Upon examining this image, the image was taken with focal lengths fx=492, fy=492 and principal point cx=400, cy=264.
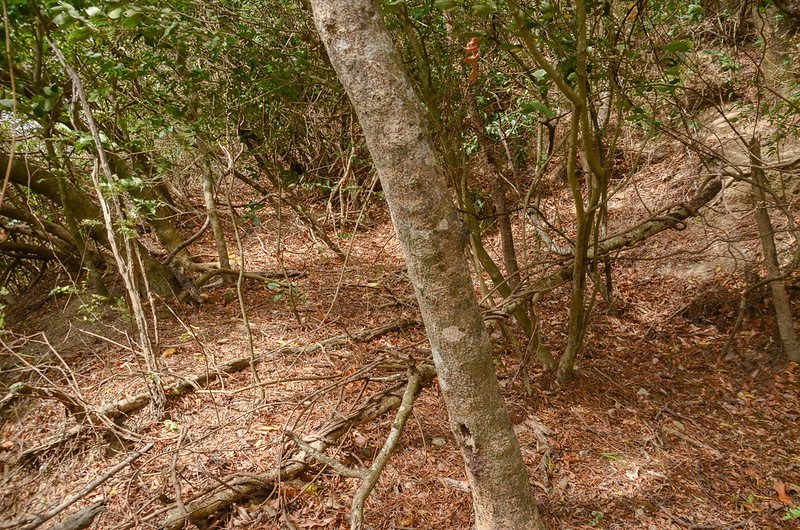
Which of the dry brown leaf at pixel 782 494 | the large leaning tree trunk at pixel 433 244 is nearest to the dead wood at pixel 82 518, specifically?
the large leaning tree trunk at pixel 433 244

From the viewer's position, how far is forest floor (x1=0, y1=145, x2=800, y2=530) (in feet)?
10.4

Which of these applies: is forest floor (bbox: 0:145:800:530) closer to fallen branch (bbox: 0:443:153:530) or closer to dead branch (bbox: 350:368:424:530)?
fallen branch (bbox: 0:443:153:530)

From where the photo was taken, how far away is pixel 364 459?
3510 millimetres

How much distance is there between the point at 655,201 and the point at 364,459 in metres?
5.98

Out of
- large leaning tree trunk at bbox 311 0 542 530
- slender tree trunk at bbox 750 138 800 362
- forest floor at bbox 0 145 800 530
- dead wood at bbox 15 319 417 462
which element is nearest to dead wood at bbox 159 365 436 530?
forest floor at bbox 0 145 800 530

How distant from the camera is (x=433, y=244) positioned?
205cm

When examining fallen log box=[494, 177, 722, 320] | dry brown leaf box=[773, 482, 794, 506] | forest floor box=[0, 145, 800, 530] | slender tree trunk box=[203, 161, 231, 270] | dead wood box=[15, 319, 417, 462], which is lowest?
dry brown leaf box=[773, 482, 794, 506]

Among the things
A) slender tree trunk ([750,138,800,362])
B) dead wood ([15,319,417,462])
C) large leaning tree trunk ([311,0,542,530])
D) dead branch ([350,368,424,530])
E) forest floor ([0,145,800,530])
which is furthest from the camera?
slender tree trunk ([750,138,800,362])

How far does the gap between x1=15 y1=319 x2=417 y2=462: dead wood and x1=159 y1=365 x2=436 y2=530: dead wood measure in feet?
1.81

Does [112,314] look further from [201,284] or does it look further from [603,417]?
[603,417]

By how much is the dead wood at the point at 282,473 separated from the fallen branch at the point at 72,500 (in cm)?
67

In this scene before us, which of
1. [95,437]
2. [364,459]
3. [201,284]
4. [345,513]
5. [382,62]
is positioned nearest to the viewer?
[382,62]

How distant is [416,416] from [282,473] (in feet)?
3.42

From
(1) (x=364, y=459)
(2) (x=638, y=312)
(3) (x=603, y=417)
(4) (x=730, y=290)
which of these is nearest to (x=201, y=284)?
(1) (x=364, y=459)
